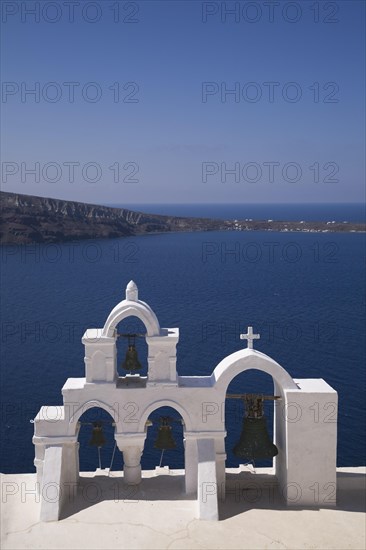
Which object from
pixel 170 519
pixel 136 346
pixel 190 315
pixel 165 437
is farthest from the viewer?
pixel 190 315

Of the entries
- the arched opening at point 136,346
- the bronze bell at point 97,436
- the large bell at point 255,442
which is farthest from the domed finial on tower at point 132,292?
the arched opening at point 136,346

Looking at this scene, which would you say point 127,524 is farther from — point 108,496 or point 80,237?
point 80,237

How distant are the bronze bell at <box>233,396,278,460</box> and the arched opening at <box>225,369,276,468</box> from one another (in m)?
14.0

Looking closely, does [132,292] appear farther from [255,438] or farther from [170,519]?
[170,519]

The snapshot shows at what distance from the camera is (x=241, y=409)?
35.2 metres

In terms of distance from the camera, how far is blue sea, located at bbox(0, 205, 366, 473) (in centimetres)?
3397

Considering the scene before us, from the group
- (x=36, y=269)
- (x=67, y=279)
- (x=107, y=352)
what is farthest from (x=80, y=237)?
(x=107, y=352)

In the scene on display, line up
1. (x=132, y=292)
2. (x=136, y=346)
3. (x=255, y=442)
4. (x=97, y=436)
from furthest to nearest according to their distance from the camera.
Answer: (x=136, y=346) < (x=97, y=436) < (x=132, y=292) < (x=255, y=442)

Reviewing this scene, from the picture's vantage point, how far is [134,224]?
14762cm

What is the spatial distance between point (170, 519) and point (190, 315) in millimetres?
48145

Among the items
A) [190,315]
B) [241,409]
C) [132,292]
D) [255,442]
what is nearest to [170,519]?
[255,442]

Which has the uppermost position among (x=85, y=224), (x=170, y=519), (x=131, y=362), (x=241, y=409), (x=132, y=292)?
(x=85, y=224)

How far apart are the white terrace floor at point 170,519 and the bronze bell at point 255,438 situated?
124 cm

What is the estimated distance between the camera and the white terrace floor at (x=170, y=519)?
12.5 meters
